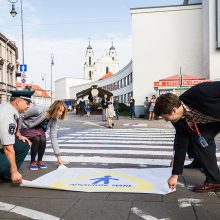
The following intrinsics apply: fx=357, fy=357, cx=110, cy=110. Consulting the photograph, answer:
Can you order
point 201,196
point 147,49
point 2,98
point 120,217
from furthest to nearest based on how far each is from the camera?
point 2,98 < point 147,49 < point 201,196 < point 120,217

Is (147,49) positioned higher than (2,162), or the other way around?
(147,49)

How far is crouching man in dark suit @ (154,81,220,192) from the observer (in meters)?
3.90

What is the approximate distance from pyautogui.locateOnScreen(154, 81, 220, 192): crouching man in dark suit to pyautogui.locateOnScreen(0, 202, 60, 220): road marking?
1.42m

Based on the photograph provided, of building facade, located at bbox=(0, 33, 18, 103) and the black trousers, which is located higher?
building facade, located at bbox=(0, 33, 18, 103)

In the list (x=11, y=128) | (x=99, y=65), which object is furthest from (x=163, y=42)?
(x=99, y=65)

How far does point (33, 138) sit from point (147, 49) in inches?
1005

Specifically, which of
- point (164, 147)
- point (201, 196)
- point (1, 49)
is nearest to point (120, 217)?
point (201, 196)

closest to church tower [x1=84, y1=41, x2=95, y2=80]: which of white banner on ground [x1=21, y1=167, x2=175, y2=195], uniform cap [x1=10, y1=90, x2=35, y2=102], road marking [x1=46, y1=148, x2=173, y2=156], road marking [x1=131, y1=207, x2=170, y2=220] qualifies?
road marking [x1=46, y1=148, x2=173, y2=156]

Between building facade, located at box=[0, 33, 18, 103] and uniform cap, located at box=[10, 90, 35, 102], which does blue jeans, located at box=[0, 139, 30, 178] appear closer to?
uniform cap, located at box=[10, 90, 35, 102]

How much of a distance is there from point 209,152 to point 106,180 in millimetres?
1576

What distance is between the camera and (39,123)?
6.18 m

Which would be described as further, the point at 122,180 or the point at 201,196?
the point at 122,180

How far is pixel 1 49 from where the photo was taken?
54.3 metres

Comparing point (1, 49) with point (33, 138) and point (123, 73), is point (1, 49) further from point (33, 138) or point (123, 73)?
point (33, 138)
